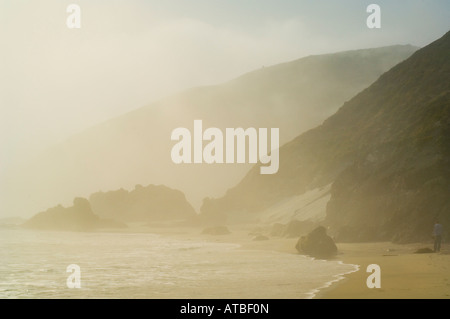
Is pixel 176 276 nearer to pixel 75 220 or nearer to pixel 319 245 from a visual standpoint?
pixel 319 245

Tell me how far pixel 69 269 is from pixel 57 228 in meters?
65.8

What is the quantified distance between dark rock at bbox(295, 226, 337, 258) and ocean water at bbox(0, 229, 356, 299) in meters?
1.19

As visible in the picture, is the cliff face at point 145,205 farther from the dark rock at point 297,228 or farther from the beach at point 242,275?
the beach at point 242,275

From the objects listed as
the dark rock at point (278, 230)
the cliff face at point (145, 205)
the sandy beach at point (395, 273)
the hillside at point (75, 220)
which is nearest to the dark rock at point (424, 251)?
the sandy beach at point (395, 273)

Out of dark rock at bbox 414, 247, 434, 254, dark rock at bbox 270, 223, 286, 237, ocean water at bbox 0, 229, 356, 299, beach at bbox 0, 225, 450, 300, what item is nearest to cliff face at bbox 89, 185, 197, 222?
dark rock at bbox 270, 223, 286, 237

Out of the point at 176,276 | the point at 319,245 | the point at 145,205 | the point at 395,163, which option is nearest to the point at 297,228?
the point at 395,163

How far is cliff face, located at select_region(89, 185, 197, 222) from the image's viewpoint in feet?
353

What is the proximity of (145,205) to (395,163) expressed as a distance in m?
75.7

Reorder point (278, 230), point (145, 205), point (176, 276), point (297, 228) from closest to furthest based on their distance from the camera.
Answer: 1. point (176, 276)
2. point (297, 228)
3. point (278, 230)
4. point (145, 205)

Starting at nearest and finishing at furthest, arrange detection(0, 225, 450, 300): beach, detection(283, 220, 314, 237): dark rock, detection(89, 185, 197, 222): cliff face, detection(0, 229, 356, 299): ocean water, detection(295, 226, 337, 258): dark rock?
detection(0, 225, 450, 300): beach, detection(0, 229, 356, 299): ocean water, detection(295, 226, 337, 258): dark rock, detection(283, 220, 314, 237): dark rock, detection(89, 185, 197, 222): cliff face

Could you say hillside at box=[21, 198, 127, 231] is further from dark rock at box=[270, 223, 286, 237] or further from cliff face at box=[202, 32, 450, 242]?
dark rock at box=[270, 223, 286, 237]

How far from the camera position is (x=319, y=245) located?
3366cm
